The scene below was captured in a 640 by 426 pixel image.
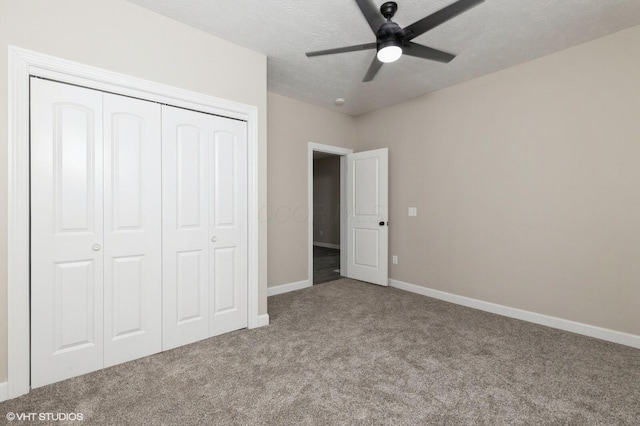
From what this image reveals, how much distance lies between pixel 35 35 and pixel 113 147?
790 millimetres

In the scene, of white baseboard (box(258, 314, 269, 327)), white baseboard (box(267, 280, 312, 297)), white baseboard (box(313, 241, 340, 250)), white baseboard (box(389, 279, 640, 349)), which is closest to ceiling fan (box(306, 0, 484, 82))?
white baseboard (box(258, 314, 269, 327))

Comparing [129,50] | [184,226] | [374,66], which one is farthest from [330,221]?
[129,50]

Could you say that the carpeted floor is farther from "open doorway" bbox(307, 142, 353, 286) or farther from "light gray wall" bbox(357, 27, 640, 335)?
"open doorway" bbox(307, 142, 353, 286)

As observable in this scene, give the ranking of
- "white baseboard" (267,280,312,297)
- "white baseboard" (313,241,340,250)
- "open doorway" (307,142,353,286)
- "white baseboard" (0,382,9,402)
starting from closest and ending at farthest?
1. "white baseboard" (0,382,9,402)
2. "white baseboard" (267,280,312,297)
3. "open doorway" (307,142,353,286)
4. "white baseboard" (313,241,340,250)

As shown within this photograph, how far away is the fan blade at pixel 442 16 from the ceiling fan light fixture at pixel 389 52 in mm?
117

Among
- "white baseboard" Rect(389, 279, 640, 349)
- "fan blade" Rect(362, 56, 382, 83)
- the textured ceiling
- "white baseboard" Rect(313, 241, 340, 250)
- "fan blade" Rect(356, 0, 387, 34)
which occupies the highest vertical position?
the textured ceiling

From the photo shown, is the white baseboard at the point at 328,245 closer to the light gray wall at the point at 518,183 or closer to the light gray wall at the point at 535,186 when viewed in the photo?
the light gray wall at the point at 518,183

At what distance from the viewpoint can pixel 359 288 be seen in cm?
438

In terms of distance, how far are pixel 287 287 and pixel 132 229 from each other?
2.35m

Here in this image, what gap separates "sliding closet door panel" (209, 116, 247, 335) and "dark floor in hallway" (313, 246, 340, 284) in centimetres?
200

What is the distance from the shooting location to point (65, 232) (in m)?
2.05

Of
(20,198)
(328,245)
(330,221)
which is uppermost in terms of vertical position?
(20,198)

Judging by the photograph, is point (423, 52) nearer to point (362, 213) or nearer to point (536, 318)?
point (362, 213)

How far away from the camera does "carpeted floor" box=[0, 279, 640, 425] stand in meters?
1.72
